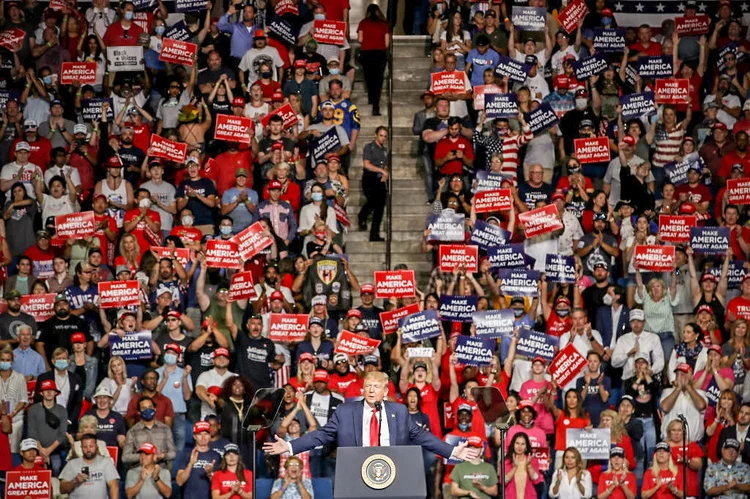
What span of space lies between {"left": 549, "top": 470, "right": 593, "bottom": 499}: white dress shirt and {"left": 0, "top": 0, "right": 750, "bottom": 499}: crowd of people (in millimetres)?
22

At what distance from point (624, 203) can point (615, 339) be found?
1.97m

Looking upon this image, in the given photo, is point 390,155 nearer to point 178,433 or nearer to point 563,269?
point 563,269

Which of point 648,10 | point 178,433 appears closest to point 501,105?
point 648,10

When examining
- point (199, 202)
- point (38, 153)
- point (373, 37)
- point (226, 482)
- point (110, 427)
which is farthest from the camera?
point (373, 37)

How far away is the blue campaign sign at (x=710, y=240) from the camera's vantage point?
59.2 ft

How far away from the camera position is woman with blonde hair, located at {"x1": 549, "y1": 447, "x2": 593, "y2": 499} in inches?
624

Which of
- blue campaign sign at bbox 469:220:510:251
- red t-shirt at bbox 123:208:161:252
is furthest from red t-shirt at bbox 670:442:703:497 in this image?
red t-shirt at bbox 123:208:161:252

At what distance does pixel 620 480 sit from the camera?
15938mm

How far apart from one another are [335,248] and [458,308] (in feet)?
5.47

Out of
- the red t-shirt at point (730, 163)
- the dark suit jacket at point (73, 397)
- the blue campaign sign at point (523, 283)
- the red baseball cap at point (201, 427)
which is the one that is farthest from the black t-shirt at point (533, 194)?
the dark suit jacket at point (73, 397)

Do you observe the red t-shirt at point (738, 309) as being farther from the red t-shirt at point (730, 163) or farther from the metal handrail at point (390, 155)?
the metal handrail at point (390, 155)

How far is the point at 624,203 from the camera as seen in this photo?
730 inches

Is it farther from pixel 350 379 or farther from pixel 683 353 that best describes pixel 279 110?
pixel 683 353

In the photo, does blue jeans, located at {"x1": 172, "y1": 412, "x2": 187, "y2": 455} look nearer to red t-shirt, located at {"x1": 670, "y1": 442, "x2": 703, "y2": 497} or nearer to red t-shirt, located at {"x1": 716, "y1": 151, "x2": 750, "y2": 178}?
red t-shirt, located at {"x1": 670, "y1": 442, "x2": 703, "y2": 497}
